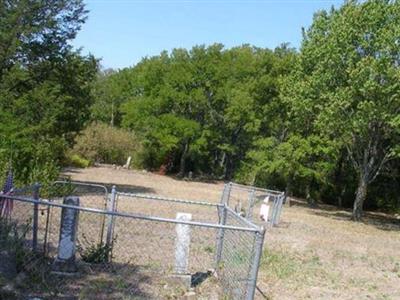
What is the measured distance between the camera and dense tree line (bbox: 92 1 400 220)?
2377 centimetres

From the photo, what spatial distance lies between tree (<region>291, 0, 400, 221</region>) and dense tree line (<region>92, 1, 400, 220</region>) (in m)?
0.05

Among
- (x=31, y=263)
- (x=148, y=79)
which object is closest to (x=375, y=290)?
(x=31, y=263)

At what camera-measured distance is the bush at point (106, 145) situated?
46469 mm

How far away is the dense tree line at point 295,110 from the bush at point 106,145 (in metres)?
1.40

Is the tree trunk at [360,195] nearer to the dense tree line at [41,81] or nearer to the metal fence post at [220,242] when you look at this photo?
the dense tree line at [41,81]

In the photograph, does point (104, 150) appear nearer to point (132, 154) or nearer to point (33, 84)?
point (132, 154)

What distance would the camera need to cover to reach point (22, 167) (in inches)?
703

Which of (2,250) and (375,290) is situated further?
(375,290)

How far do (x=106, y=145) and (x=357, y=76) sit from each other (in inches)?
1166

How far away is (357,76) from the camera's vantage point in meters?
23.0

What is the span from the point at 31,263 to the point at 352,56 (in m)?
19.2

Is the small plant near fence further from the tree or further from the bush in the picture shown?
the bush

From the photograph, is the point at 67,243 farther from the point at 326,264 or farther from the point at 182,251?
the point at 326,264

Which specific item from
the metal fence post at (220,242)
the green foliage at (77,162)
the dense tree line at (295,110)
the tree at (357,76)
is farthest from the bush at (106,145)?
the metal fence post at (220,242)
